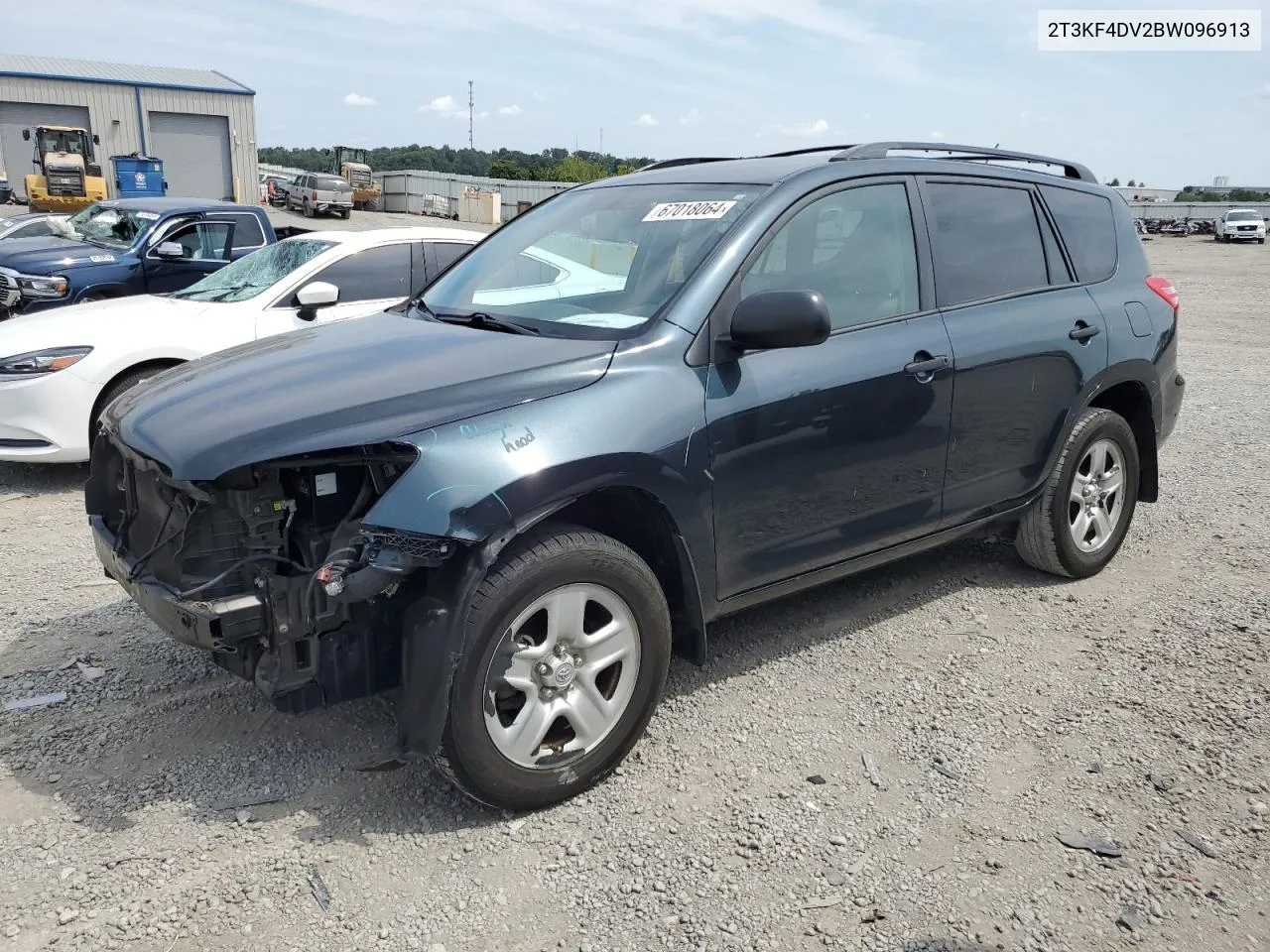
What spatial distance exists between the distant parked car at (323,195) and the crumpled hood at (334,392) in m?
41.5

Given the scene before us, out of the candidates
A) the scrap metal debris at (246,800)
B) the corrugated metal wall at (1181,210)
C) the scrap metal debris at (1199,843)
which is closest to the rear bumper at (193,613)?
the scrap metal debris at (246,800)

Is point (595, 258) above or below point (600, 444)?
above

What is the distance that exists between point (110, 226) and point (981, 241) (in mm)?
8847

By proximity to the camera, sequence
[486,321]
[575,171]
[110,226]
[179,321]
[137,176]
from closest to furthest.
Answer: [486,321], [179,321], [110,226], [137,176], [575,171]

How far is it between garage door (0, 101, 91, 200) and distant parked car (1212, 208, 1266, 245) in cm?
5099

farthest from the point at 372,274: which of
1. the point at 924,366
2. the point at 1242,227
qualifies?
the point at 1242,227

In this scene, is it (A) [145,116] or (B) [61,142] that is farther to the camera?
(A) [145,116]

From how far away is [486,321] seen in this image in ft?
11.8

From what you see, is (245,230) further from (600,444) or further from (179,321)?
(600,444)

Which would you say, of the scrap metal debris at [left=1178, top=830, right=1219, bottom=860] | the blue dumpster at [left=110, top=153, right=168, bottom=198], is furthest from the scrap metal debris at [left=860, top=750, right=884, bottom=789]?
the blue dumpster at [left=110, top=153, right=168, bottom=198]

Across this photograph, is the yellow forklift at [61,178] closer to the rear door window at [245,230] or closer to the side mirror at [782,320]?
the rear door window at [245,230]

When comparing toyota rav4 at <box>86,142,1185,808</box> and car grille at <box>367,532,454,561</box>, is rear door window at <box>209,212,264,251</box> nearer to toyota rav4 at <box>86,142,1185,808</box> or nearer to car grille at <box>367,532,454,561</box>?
toyota rav4 at <box>86,142,1185,808</box>

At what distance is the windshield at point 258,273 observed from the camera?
7016 millimetres

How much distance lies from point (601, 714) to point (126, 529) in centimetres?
163
